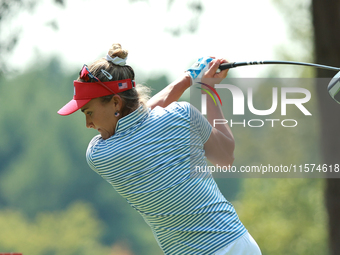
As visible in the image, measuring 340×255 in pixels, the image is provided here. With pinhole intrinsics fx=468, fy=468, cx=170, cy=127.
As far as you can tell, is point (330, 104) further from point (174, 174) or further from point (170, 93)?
point (174, 174)

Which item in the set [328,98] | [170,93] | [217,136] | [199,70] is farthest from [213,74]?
[328,98]

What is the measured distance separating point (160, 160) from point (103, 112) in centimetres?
29

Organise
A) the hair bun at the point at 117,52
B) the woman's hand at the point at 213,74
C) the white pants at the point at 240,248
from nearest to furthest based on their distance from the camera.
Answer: the white pants at the point at 240,248
the hair bun at the point at 117,52
the woman's hand at the point at 213,74

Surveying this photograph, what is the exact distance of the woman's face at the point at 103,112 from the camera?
1.82 metres

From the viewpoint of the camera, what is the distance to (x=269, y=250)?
1184cm

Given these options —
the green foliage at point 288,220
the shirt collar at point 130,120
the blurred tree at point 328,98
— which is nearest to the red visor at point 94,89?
the shirt collar at point 130,120

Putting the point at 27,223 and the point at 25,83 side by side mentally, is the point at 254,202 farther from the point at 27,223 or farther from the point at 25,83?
the point at 25,83

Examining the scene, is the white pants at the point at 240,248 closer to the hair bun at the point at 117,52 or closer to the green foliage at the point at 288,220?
the hair bun at the point at 117,52

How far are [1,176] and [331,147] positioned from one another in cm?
2157

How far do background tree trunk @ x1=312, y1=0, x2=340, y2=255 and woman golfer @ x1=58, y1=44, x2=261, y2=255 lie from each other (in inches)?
91.1

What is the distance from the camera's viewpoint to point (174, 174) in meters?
A: 1.77

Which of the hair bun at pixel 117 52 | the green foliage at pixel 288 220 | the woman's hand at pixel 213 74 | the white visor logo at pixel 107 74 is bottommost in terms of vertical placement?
the green foliage at pixel 288 220

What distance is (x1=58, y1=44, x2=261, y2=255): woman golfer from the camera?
1.76m

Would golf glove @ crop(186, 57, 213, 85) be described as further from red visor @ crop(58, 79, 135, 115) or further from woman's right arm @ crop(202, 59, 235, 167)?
red visor @ crop(58, 79, 135, 115)
